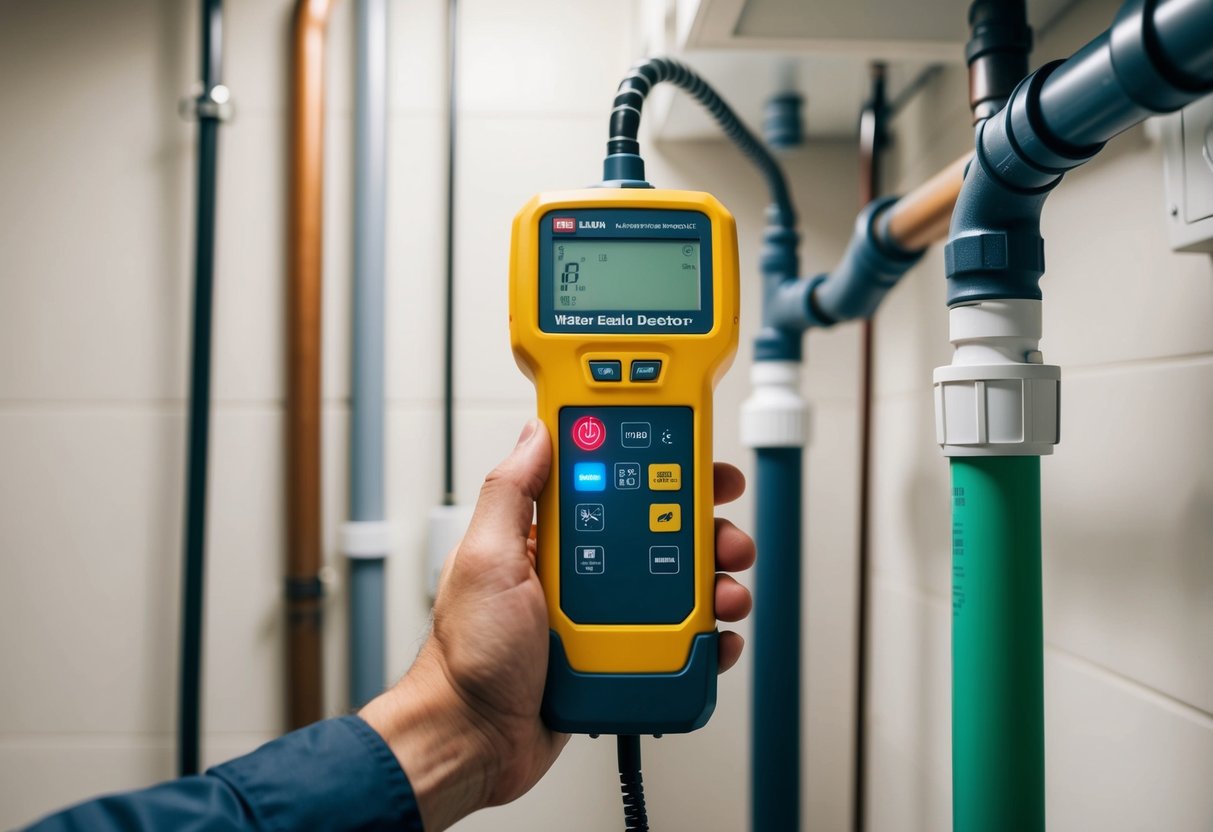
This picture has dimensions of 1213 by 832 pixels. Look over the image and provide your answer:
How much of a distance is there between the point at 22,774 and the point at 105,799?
64 centimetres

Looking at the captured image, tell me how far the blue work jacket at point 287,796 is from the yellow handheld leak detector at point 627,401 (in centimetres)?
9

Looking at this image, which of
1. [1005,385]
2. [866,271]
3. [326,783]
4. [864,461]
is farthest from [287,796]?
[864,461]

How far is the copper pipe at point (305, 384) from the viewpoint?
2.92 feet

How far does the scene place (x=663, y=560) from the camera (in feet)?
1.56

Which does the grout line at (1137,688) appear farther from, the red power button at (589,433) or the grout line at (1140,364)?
the red power button at (589,433)

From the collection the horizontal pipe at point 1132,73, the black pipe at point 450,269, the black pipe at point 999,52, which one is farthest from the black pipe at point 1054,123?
the black pipe at point 450,269

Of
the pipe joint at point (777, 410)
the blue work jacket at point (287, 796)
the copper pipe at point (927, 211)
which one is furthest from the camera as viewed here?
the pipe joint at point (777, 410)

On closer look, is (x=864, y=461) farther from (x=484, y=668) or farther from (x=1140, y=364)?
(x=484, y=668)

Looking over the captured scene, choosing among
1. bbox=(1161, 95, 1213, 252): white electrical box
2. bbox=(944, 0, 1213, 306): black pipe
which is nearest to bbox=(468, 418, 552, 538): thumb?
bbox=(944, 0, 1213, 306): black pipe

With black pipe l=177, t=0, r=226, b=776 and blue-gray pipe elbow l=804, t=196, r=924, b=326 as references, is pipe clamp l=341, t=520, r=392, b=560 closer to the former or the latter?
black pipe l=177, t=0, r=226, b=776

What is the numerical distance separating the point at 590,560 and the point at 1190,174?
367 mm

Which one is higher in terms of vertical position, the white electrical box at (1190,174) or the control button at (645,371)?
the white electrical box at (1190,174)

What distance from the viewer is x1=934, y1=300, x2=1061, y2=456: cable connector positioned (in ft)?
1.36

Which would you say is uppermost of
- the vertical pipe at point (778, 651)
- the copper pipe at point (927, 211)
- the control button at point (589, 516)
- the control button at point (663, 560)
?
the copper pipe at point (927, 211)
